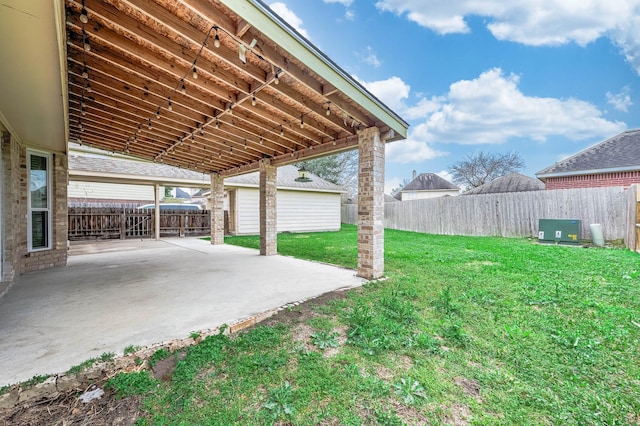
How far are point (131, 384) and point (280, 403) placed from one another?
115cm

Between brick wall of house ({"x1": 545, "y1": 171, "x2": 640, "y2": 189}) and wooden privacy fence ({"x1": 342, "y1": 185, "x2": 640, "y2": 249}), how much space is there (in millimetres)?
3731

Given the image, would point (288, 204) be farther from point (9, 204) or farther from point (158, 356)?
point (158, 356)

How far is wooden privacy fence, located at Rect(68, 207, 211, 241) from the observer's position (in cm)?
1189

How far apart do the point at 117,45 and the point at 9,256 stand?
4298 mm

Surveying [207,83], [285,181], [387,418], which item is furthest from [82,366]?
[285,181]

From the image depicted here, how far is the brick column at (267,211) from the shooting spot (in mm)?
7539

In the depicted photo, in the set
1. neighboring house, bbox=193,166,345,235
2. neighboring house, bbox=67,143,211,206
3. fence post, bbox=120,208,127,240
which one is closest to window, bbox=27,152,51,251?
neighboring house, bbox=67,143,211,206

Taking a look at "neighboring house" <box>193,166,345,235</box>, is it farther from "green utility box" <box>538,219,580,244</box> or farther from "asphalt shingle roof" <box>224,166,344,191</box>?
"green utility box" <box>538,219,580,244</box>

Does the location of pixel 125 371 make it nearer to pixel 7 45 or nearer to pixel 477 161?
pixel 7 45

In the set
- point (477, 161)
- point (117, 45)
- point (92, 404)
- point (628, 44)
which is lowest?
point (92, 404)

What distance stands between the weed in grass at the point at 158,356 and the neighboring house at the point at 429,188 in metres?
31.5

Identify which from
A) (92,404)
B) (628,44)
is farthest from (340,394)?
(628,44)

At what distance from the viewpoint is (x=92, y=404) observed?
70.9 inches

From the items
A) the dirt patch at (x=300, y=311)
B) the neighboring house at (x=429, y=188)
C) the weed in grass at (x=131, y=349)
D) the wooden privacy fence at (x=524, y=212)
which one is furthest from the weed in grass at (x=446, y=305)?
the neighboring house at (x=429, y=188)
